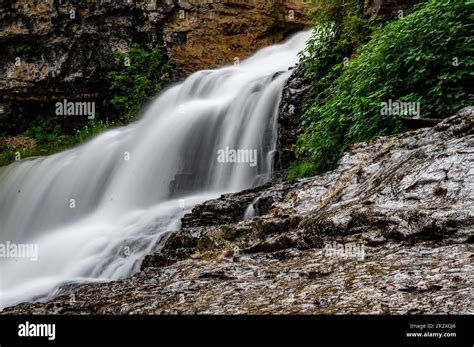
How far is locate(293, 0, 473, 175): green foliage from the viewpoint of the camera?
18.7ft

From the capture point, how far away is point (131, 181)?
1140cm

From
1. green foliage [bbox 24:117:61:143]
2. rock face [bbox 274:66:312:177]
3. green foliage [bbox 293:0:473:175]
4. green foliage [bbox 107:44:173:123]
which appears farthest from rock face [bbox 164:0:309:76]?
green foliage [bbox 293:0:473:175]

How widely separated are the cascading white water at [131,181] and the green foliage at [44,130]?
2675mm

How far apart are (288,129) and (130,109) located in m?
8.24

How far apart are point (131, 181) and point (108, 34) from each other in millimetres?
7336

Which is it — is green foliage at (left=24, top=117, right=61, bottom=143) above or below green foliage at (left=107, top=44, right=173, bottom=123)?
below

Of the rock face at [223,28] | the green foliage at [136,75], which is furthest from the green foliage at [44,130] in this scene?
the rock face at [223,28]

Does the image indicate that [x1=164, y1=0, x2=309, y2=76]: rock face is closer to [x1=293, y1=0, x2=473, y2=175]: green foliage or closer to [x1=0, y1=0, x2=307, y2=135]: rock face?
[x1=0, y1=0, x2=307, y2=135]: rock face

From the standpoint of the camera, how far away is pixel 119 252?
7.45 m

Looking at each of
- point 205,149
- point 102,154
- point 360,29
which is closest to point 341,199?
point 360,29

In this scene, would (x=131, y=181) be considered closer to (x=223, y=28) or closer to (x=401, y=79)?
(x=401, y=79)

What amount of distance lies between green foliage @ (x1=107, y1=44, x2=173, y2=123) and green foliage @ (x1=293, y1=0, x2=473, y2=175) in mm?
9673

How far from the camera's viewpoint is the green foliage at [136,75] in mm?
16312

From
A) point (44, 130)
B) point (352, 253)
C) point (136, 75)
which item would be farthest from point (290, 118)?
point (44, 130)
